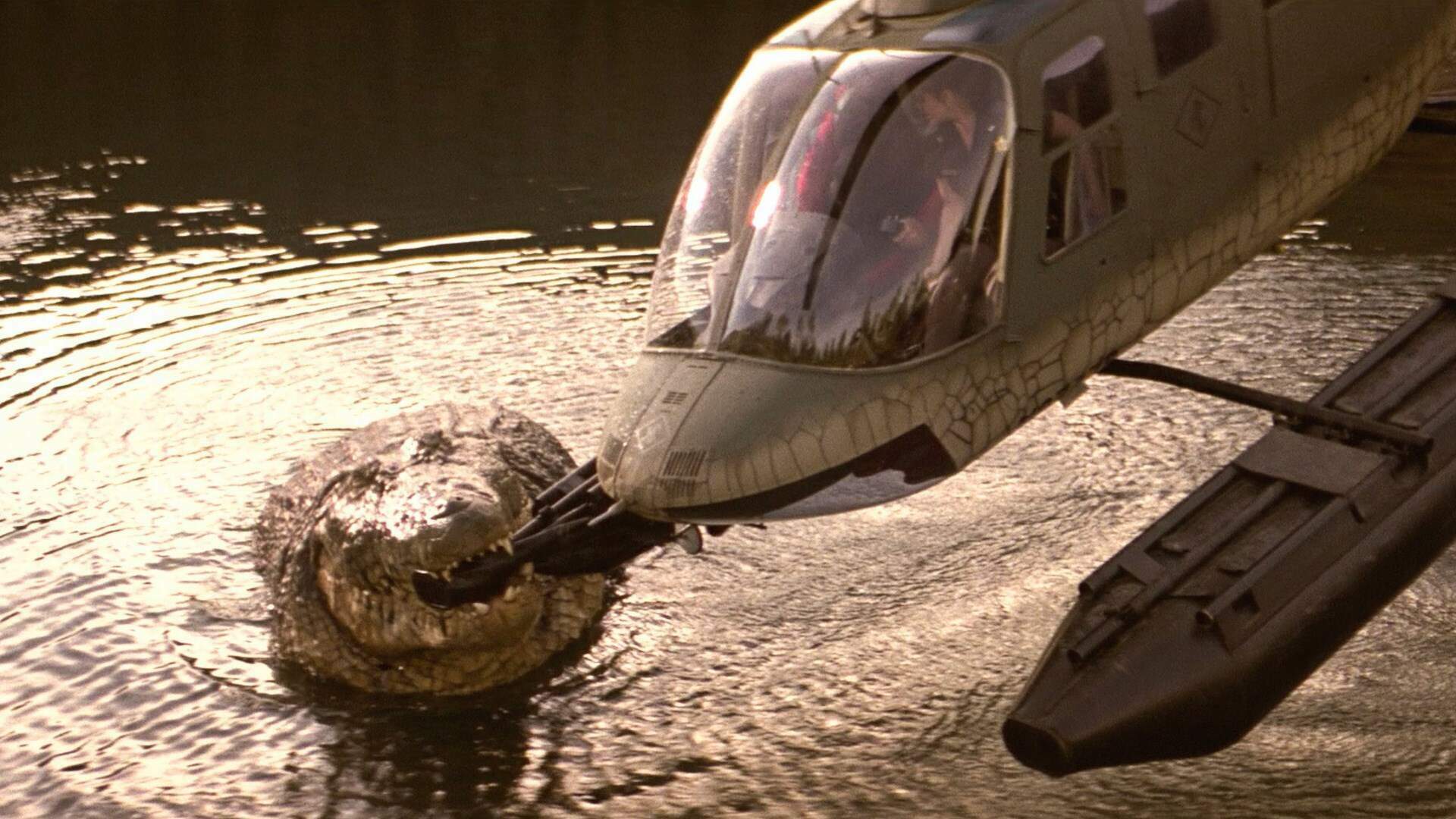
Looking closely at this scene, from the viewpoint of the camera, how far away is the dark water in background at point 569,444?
27.2ft

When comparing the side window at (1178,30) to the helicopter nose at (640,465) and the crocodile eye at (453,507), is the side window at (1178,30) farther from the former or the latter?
the crocodile eye at (453,507)

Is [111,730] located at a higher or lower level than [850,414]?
lower

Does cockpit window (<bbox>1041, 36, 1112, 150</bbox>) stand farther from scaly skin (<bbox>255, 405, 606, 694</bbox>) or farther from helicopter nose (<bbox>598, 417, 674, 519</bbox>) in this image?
scaly skin (<bbox>255, 405, 606, 694</bbox>)

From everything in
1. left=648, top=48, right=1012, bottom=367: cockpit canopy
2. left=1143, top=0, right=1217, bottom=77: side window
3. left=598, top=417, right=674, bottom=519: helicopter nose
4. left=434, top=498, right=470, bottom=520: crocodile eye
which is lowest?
left=434, top=498, right=470, bottom=520: crocodile eye

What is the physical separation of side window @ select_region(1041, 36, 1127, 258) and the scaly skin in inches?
119

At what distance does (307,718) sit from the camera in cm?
896

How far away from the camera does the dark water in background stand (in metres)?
8.28

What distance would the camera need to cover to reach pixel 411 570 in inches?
338

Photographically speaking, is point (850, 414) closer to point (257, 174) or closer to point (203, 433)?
point (203, 433)

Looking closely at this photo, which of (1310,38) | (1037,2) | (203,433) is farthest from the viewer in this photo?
(203,433)

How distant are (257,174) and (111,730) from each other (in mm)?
11172

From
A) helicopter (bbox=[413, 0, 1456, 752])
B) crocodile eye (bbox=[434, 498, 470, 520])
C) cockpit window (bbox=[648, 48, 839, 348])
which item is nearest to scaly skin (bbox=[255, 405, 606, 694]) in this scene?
crocodile eye (bbox=[434, 498, 470, 520])

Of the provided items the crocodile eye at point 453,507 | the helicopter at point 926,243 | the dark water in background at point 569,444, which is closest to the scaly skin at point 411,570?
the crocodile eye at point 453,507

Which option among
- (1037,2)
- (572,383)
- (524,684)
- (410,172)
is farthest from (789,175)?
(410,172)
